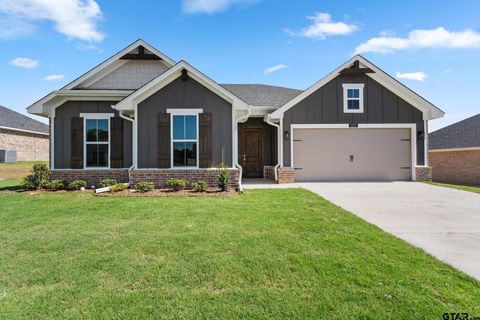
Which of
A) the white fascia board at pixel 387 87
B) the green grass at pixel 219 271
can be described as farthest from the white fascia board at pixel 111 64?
the green grass at pixel 219 271

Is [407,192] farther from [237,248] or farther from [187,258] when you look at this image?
→ [187,258]

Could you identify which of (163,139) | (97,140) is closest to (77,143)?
(97,140)

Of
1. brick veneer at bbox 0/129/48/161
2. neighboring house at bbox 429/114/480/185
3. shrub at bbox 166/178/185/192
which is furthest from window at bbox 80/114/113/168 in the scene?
neighboring house at bbox 429/114/480/185

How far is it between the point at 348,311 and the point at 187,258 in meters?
2.04

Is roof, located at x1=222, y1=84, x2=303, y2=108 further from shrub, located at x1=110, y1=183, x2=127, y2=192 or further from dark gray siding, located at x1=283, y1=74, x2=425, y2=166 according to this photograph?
shrub, located at x1=110, y1=183, x2=127, y2=192

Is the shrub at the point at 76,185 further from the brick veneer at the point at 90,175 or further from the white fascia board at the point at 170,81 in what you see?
the white fascia board at the point at 170,81

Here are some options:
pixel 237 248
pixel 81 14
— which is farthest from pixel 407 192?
pixel 81 14

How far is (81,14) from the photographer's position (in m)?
10.3

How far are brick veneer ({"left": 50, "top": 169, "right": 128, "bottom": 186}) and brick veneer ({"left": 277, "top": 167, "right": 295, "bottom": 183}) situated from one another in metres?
6.31

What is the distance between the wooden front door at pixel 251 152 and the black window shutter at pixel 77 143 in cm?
693

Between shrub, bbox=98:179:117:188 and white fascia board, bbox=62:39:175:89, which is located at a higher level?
white fascia board, bbox=62:39:175:89

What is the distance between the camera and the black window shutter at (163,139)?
9.83m

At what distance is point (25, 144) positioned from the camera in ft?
78.7

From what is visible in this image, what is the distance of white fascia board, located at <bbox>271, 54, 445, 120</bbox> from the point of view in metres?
11.8
